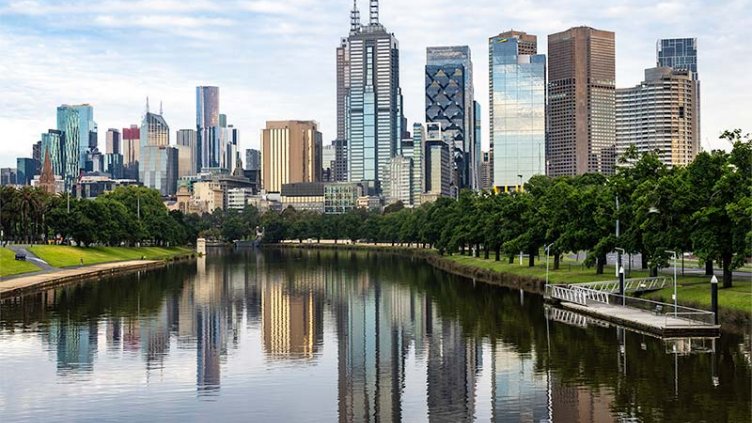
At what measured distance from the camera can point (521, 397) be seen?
43031 millimetres

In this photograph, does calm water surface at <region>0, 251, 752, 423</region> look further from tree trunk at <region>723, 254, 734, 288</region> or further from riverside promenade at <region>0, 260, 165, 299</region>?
tree trunk at <region>723, 254, 734, 288</region>

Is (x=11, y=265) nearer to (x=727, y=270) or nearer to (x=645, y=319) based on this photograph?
(x=645, y=319)

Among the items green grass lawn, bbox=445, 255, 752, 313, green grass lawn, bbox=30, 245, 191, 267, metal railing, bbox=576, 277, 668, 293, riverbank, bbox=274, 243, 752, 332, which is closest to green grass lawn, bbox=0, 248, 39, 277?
green grass lawn, bbox=30, 245, 191, 267

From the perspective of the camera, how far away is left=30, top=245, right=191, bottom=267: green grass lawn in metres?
134

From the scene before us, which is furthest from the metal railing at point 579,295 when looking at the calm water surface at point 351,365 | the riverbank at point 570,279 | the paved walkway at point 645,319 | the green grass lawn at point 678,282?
the riverbank at point 570,279

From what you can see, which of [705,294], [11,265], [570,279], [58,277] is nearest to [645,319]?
[705,294]

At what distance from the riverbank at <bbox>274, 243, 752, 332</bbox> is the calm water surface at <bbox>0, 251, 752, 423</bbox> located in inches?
179

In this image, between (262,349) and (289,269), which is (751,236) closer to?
(262,349)

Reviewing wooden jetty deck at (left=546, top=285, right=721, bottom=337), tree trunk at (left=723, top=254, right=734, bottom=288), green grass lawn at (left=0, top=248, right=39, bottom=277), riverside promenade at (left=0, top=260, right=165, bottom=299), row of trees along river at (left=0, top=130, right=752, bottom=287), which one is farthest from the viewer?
green grass lawn at (left=0, top=248, right=39, bottom=277)

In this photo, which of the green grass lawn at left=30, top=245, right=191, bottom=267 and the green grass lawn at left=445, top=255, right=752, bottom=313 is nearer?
the green grass lawn at left=445, top=255, right=752, bottom=313

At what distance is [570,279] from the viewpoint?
8994cm

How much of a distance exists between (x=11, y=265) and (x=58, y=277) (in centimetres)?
A: 1000

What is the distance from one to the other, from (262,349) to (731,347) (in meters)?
28.1

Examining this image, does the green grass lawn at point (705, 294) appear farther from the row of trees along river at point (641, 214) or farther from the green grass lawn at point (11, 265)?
the green grass lawn at point (11, 265)
